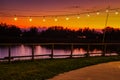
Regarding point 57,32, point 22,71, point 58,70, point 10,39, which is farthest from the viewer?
point 10,39

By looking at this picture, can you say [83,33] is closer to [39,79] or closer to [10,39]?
[10,39]

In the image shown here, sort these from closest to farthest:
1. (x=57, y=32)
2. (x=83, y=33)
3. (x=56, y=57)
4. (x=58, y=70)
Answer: (x=58, y=70)
(x=56, y=57)
(x=57, y=32)
(x=83, y=33)

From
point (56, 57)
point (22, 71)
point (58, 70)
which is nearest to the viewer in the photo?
point (22, 71)

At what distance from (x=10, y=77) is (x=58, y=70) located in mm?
2713

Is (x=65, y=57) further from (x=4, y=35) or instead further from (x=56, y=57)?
(x=4, y=35)

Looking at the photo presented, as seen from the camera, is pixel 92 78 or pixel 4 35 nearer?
pixel 92 78

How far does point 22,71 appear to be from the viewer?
431 inches

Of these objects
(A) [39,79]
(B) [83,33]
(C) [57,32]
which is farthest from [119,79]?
(B) [83,33]

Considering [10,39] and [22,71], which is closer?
[22,71]

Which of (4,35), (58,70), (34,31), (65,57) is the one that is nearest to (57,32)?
(34,31)

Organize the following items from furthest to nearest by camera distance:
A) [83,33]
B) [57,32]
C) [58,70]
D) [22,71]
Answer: [83,33] < [57,32] < [58,70] < [22,71]

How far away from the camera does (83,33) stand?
7769 centimetres

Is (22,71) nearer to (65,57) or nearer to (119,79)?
(119,79)

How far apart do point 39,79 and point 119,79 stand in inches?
104
